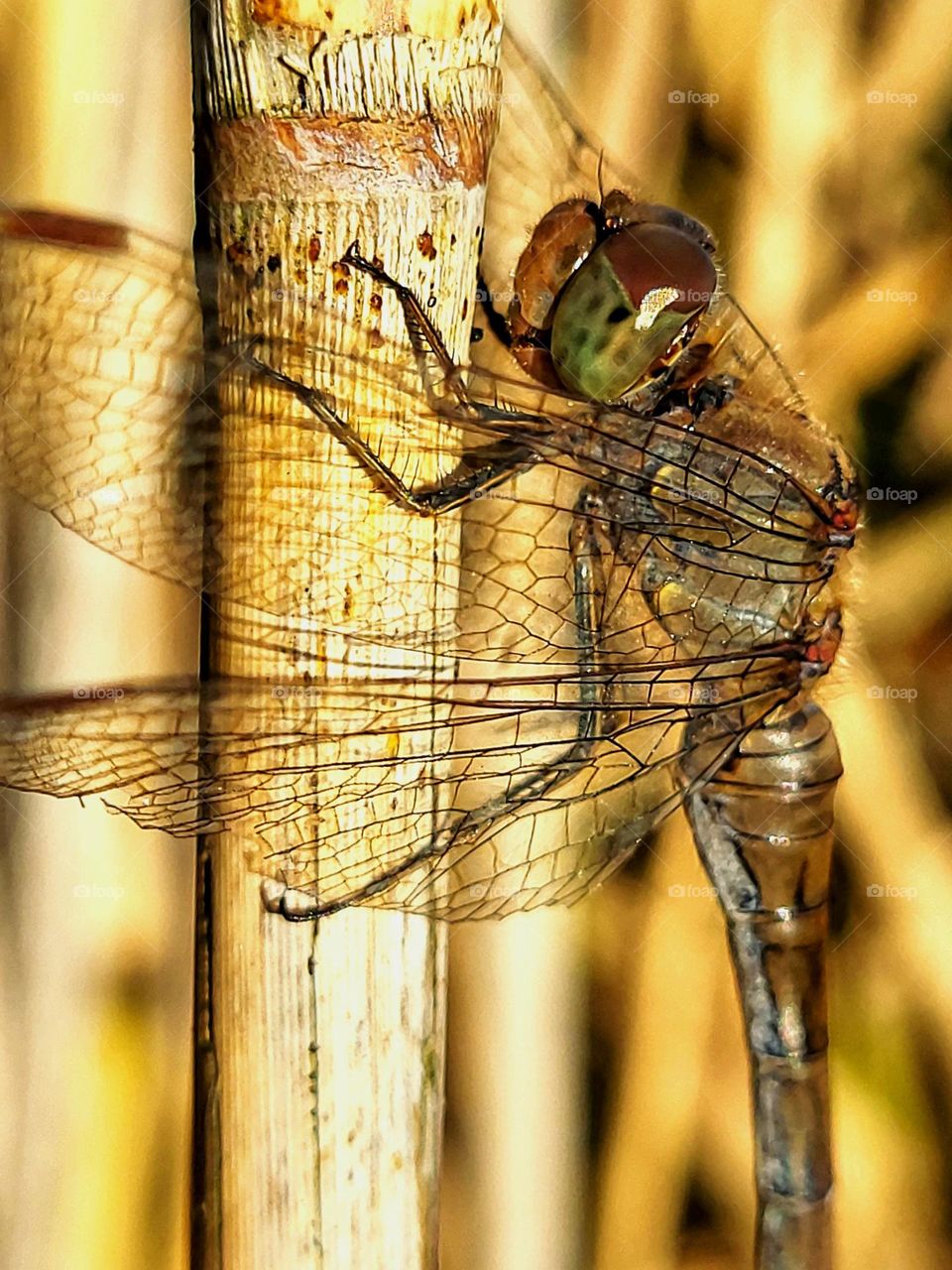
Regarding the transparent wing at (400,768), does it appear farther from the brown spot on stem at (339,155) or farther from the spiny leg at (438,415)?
the brown spot on stem at (339,155)

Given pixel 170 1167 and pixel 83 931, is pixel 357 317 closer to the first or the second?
pixel 83 931

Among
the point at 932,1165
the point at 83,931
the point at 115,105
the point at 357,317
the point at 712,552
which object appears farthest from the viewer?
the point at 932,1165

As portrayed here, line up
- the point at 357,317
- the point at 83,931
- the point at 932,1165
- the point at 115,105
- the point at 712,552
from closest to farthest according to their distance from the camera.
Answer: the point at 357,317 < the point at 712,552 < the point at 115,105 < the point at 83,931 < the point at 932,1165

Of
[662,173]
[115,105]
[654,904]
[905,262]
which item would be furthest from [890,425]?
[115,105]

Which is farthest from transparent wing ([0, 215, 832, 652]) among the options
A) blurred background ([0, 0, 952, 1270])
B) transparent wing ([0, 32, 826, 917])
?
blurred background ([0, 0, 952, 1270])

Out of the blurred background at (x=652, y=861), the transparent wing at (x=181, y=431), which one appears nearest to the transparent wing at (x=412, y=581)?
the transparent wing at (x=181, y=431)

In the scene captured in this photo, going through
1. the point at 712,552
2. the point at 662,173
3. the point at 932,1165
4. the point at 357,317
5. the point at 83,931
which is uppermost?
the point at 662,173

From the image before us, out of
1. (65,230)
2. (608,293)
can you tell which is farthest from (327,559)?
(65,230)
